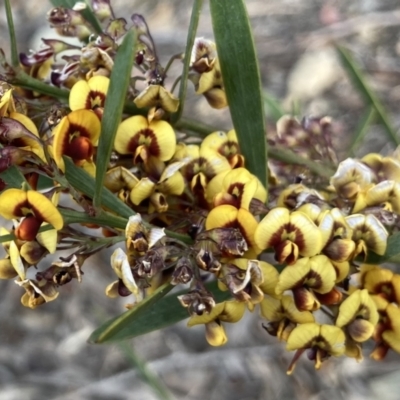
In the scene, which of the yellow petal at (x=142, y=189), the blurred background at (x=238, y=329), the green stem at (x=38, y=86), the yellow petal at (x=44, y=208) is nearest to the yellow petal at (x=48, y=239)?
the yellow petal at (x=44, y=208)

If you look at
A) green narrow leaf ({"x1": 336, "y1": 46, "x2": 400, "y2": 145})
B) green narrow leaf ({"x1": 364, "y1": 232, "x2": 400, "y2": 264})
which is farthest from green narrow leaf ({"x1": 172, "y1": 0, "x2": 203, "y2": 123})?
green narrow leaf ({"x1": 336, "y1": 46, "x2": 400, "y2": 145})

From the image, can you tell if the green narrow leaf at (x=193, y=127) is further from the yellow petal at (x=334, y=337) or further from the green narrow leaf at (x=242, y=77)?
the yellow petal at (x=334, y=337)

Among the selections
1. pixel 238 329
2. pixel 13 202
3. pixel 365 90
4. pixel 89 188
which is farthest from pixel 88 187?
pixel 238 329

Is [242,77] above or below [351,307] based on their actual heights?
above

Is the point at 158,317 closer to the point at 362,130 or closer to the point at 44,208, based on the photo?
the point at 44,208

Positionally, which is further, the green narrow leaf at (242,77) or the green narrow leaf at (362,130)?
the green narrow leaf at (362,130)
